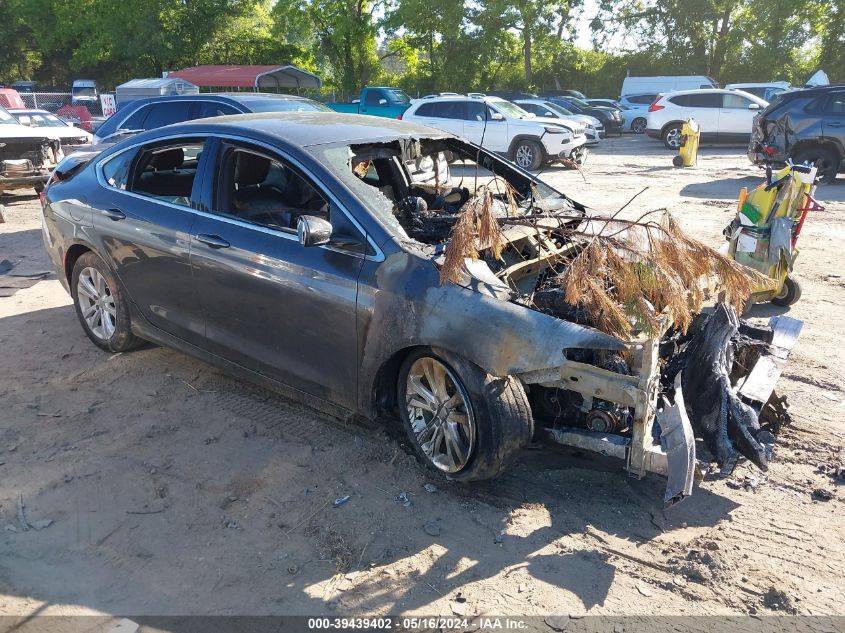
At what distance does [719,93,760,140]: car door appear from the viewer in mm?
21188

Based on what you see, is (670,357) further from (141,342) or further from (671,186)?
(671,186)

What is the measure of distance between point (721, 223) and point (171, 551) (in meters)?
9.34

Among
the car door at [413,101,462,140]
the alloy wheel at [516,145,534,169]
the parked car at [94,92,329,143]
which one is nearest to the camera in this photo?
the parked car at [94,92,329,143]

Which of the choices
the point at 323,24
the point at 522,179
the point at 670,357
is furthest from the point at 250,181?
the point at 323,24

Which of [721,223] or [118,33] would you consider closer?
[721,223]

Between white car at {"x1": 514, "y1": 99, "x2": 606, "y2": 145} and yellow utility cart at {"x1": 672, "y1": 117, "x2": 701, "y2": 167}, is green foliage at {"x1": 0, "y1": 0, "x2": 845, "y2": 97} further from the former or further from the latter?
yellow utility cart at {"x1": 672, "y1": 117, "x2": 701, "y2": 167}

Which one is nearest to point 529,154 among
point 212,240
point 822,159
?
point 822,159

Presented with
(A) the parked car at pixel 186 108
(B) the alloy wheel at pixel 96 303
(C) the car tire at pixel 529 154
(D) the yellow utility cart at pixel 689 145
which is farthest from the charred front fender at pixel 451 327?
(D) the yellow utility cart at pixel 689 145

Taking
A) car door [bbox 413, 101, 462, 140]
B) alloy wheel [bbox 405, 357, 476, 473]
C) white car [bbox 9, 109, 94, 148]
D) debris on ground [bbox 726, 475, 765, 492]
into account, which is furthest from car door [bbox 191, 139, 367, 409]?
car door [bbox 413, 101, 462, 140]

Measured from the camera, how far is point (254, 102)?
9.74 metres

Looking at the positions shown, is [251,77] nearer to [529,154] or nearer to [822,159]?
[529,154]

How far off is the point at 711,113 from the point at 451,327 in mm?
21250

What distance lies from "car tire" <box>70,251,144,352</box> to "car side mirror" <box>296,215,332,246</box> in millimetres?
2078

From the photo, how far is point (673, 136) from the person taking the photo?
861 inches
